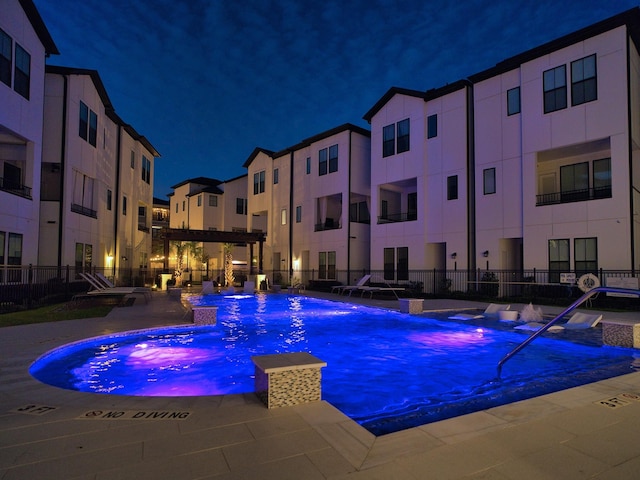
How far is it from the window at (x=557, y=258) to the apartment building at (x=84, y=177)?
22015 millimetres

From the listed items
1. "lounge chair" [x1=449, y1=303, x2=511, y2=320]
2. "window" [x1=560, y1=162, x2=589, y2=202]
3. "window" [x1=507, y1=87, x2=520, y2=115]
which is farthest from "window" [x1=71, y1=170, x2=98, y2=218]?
"window" [x1=560, y1=162, x2=589, y2=202]

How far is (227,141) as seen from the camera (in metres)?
168

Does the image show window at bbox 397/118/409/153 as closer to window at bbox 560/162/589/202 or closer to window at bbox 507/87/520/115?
window at bbox 507/87/520/115

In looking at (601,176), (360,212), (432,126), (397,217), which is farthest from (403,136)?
(601,176)

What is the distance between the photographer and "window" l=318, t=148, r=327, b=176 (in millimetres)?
28391

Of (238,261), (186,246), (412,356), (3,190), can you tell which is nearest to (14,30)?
(3,190)

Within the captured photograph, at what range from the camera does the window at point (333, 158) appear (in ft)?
90.4

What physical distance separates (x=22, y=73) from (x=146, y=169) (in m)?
15.9

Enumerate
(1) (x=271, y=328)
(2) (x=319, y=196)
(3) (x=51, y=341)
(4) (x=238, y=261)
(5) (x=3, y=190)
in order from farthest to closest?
1. (4) (x=238, y=261)
2. (2) (x=319, y=196)
3. (5) (x=3, y=190)
4. (1) (x=271, y=328)
5. (3) (x=51, y=341)

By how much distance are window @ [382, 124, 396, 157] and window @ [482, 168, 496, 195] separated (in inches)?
239

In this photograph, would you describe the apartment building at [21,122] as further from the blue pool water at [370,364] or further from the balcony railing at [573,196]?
the balcony railing at [573,196]

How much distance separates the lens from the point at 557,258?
679 inches

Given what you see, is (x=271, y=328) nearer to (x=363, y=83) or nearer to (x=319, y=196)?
(x=319, y=196)

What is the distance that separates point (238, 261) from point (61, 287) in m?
23.6
